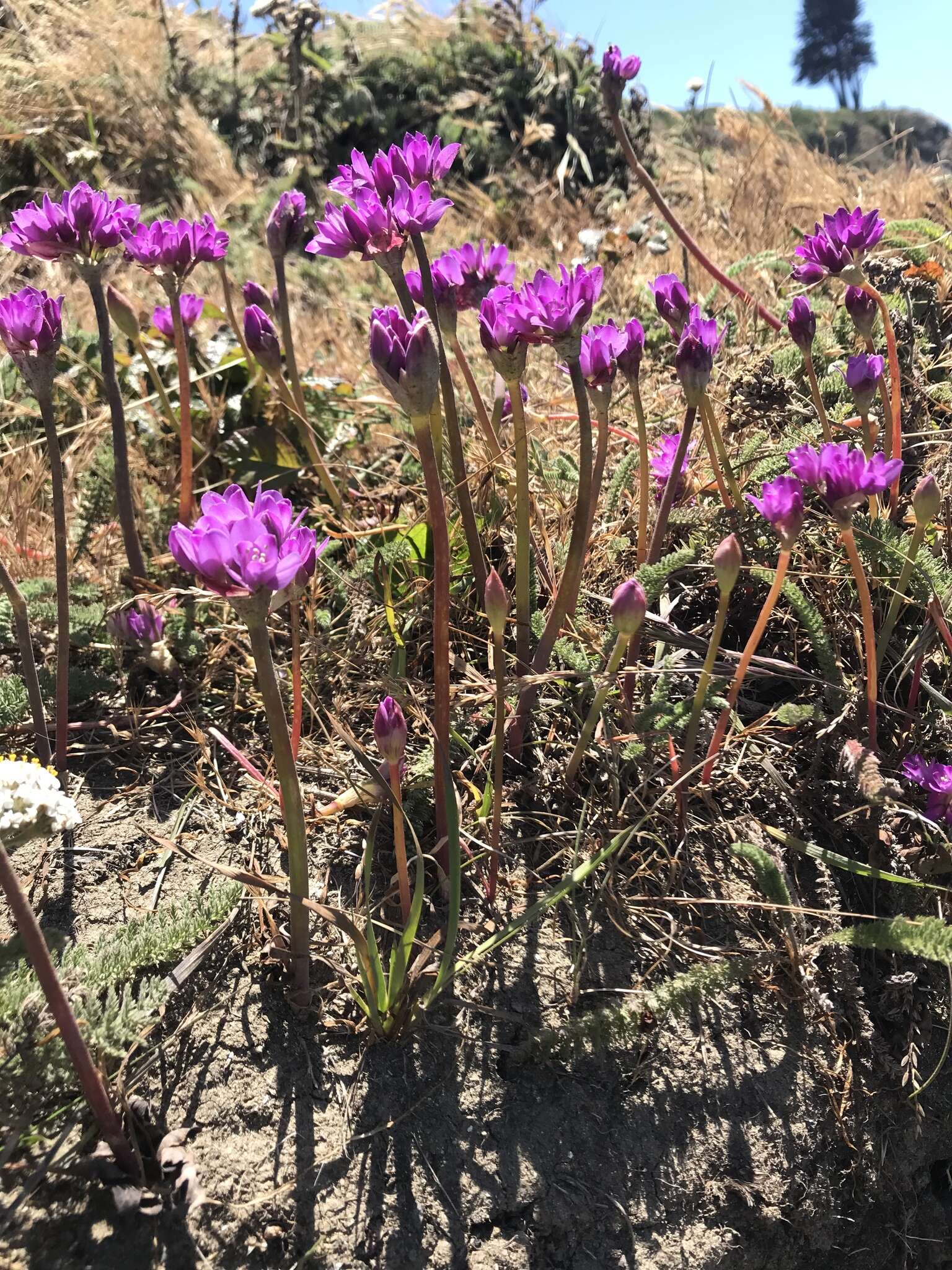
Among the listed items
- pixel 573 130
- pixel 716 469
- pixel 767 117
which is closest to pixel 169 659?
pixel 716 469

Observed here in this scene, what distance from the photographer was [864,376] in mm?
1751

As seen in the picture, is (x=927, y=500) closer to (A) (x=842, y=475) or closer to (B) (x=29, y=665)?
(A) (x=842, y=475)

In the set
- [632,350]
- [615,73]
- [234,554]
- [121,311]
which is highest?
[615,73]

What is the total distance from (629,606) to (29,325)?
44.2 inches

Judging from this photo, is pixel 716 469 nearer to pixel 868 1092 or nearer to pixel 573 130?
pixel 868 1092

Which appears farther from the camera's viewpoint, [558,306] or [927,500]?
[927,500]

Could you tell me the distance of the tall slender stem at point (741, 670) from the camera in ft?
5.16

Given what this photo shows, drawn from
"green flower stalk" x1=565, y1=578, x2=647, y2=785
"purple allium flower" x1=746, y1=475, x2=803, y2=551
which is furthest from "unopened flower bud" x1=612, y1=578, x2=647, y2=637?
"purple allium flower" x1=746, y1=475, x2=803, y2=551

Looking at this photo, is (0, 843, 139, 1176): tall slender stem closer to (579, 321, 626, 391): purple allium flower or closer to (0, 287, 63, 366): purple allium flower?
(0, 287, 63, 366): purple allium flower

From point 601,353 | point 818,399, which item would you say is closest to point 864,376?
point 818,399

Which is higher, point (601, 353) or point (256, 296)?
point (256, 296)

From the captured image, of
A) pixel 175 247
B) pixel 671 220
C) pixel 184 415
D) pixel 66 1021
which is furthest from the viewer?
pixel 671 220

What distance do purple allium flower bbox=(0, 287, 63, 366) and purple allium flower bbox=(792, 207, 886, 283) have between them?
57.4 inches

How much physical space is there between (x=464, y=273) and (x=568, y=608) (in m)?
0.71
